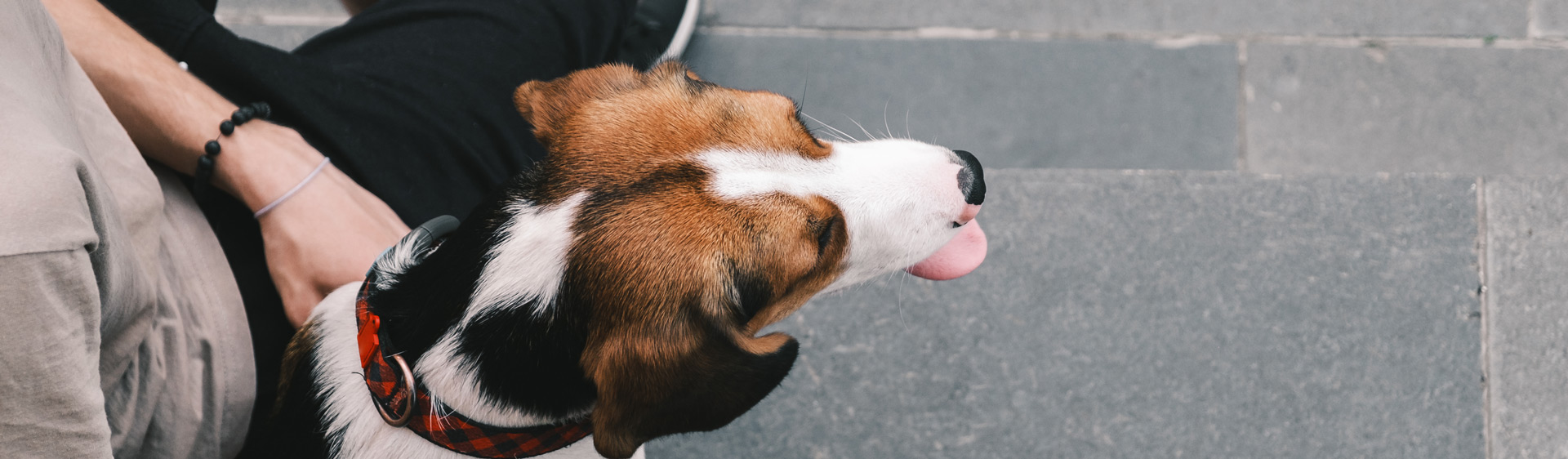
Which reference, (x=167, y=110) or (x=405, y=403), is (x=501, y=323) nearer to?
(x=405, y=403)

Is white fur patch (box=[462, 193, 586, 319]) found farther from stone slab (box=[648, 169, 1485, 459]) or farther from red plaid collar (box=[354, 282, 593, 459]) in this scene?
stone slab (box=[648, 169, 1485, 459])

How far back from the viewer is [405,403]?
4.23 feet

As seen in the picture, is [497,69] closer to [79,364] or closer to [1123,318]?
[79,364]

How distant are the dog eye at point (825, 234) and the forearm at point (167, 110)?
1000 mm

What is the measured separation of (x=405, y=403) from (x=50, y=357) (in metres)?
0.41

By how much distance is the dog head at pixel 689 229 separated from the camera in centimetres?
127

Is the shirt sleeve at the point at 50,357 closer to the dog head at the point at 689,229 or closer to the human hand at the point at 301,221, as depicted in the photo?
the dog head at the point at 689,229

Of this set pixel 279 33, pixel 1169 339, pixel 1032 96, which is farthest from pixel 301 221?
pixel 1169 339

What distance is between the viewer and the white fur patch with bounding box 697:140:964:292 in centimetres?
141

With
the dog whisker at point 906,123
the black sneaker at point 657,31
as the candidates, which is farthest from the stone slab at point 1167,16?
the dog whisker at point 906,123

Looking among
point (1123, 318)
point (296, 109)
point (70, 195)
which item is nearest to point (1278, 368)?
point (1123, 318)

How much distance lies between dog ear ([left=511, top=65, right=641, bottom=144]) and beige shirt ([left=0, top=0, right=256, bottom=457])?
1.92 feet

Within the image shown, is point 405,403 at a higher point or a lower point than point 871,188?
lower

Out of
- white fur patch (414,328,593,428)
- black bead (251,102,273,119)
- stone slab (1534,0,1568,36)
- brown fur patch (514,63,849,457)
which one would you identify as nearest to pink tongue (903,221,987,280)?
brown fur patch (514,63,849,457)
